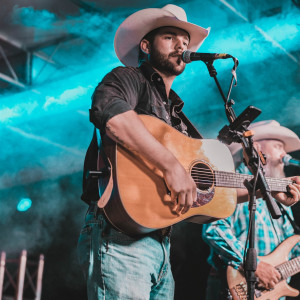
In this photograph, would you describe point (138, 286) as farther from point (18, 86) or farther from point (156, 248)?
point (18, 86)

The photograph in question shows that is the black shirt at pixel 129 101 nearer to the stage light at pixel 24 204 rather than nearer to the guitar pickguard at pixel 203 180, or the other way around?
the guitar pickguard at pixel 203 180

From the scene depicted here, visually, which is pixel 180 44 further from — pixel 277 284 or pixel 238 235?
pixel 277 284

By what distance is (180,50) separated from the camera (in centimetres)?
247

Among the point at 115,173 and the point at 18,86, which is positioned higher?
the point at 18,86

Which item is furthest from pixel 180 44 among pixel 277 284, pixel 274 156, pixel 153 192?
pixel 274 156

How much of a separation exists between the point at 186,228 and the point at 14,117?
3.53 metres

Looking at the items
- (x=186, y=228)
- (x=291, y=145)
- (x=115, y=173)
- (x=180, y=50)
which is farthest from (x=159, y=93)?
(x=186, y=228)

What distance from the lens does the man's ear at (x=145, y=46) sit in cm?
267

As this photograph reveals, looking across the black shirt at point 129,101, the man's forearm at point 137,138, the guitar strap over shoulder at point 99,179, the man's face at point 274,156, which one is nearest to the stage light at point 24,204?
the man's face at point 274,156

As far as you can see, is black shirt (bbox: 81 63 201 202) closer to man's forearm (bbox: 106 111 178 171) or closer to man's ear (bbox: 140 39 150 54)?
man's forearm (bbox: 106 111 178 171)

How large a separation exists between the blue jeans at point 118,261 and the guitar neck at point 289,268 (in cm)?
203

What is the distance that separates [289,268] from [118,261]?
A: 2471mm

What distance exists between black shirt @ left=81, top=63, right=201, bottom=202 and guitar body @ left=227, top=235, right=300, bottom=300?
5.21ft

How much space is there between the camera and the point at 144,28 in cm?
272
